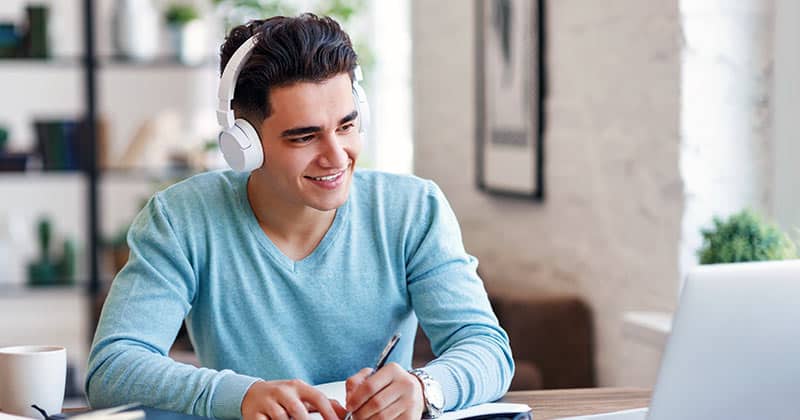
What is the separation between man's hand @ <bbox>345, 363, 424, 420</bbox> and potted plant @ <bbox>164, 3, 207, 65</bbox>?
354 centimetres

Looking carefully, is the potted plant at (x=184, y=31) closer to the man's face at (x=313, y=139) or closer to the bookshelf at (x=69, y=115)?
the bookshelf at (x=69, y=115)

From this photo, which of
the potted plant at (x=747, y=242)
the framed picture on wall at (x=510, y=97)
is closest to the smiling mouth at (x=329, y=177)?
the potted plant at (x=747, y=242)

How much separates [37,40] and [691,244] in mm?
2900

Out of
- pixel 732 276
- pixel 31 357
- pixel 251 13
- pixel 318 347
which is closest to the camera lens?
pixel 732 276

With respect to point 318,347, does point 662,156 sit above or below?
above

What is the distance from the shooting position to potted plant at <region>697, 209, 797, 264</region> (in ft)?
7.82

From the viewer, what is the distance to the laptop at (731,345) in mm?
1302

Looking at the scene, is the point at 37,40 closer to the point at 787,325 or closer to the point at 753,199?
the point at 753,199

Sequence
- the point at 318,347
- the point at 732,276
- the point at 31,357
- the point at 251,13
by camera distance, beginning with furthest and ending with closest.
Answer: the point at 251,13 < the point at 318,347 < the point at 31,357 < the point at 732,276

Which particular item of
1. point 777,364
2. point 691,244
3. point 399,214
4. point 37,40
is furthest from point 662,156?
point 37,40

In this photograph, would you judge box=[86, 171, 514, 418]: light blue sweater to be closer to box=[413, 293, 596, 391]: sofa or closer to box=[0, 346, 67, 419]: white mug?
box=[0, 346, 67, 419]: white mug

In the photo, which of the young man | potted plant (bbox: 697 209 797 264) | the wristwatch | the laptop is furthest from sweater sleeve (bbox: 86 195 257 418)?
potted plant (bbox: 697 209 797 264)

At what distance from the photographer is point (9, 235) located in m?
4.74

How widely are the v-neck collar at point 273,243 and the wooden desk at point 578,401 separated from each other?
0.35 meters
